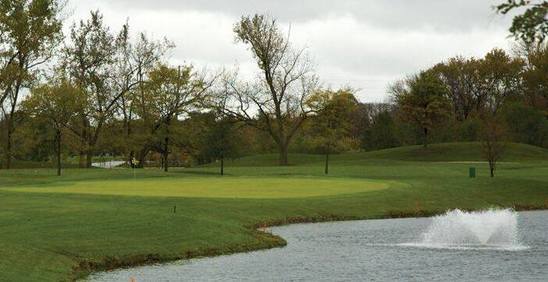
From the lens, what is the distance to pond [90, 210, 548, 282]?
24078 mm

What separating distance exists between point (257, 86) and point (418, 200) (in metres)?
47.6

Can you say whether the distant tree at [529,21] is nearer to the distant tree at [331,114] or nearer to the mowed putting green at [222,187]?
the mowed putting green at [222,187]

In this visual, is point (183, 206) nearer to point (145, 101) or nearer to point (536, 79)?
point (145, 101)

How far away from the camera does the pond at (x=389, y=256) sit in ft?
79.0

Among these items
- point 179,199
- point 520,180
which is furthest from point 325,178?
point 179,199

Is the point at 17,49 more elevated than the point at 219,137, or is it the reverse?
the point at 17,49

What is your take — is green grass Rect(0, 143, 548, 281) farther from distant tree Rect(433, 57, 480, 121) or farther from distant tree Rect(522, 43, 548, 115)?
distant tree Rect(433, 57, 480, 121)

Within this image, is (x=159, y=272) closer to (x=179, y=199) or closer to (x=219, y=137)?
(x=179, y=199)

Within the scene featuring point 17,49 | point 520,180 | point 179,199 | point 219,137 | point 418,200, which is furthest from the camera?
Result: point 17,49

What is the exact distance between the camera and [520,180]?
60.9 m

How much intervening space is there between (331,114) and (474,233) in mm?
53099

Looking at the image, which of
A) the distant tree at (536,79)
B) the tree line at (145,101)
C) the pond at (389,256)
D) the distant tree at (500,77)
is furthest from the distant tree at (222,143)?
the distant tree at (500,77)

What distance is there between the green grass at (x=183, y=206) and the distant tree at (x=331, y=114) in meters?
6.61

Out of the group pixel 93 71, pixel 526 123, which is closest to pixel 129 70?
pixel 93 71
